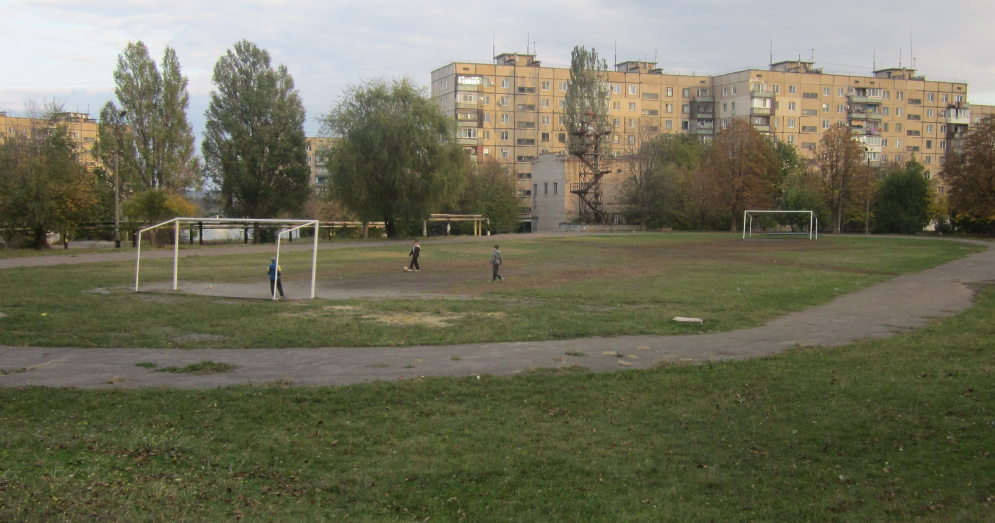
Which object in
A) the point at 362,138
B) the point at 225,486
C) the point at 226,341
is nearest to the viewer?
the point at 225,486

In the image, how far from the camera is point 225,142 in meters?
62.5

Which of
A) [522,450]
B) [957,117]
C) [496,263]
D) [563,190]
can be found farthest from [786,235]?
[957,117]

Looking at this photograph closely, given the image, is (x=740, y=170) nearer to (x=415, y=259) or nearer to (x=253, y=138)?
(x=253, y=138)

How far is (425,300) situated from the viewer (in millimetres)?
22000

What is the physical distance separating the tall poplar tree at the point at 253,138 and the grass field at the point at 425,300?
24445mm

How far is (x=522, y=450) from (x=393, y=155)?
52.8 m

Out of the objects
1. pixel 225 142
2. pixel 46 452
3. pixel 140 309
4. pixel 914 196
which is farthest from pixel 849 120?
pixel 46 452

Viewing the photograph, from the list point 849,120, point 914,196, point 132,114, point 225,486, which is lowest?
point 225,486

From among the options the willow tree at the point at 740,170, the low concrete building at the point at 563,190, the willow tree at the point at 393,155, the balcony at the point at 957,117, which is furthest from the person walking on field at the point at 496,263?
the balcony at the point at 957,117

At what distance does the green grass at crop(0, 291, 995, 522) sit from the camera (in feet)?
21.6

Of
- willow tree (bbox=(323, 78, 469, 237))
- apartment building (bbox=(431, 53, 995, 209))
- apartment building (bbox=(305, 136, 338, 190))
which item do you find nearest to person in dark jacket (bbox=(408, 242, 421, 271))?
willow tree (bbox=(323, 78, 469, 237))

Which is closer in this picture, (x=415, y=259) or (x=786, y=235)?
(x=415, y=259)

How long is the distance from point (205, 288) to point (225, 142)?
136ft

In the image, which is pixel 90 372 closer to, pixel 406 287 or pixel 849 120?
pixel 406 287
